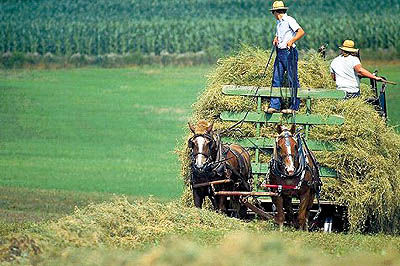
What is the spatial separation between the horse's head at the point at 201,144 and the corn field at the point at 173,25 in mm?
30929

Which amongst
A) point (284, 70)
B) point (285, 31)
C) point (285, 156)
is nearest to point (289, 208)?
point (285, 156)

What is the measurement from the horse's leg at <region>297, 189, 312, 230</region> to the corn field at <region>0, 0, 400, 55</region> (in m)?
31.2

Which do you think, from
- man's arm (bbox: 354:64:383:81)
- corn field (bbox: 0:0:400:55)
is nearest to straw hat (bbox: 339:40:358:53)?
man's arm (bbox: 354:64:383:81)

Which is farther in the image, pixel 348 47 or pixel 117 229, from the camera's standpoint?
pixel 348 47

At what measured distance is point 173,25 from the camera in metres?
52.7

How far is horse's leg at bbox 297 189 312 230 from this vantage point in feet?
51.9

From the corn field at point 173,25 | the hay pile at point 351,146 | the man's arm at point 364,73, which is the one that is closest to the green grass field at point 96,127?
the corn field at point 173,25

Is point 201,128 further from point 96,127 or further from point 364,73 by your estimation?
point 96,127

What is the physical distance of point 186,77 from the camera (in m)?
44.6

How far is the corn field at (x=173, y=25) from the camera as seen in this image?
49281mm

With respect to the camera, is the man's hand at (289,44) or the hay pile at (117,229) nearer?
the hay pile at (117,229)

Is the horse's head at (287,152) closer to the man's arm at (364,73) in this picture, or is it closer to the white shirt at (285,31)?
the white shirt at (285,31)

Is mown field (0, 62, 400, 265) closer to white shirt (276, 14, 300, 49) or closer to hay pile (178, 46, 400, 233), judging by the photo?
hay pile (178, 46, 400, 233)

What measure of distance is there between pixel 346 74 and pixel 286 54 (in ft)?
4.47
